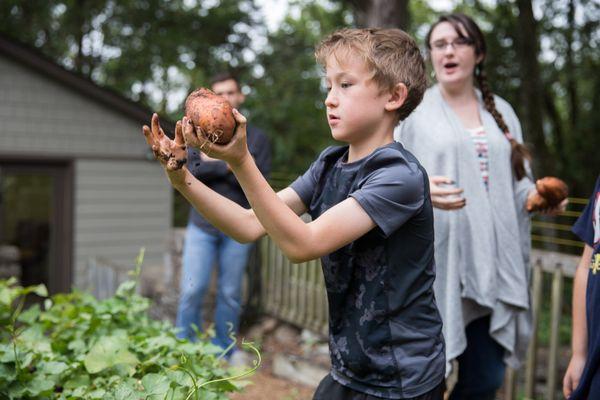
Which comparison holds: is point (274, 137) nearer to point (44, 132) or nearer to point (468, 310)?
point (44, 132)

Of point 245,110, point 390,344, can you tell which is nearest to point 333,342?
point 390,344

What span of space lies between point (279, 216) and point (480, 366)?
62.3 inches

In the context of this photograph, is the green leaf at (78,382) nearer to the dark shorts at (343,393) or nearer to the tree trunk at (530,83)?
the dark shorts at (343,393)

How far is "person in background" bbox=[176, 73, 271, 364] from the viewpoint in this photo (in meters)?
4.26

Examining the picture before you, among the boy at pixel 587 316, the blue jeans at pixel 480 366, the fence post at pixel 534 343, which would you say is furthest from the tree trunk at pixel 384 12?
the boy at pixel 587 316

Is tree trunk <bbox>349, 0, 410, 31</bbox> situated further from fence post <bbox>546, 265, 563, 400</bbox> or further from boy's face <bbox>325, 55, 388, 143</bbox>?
boy's face <bbox>325, 55, 388, 143</bbox>

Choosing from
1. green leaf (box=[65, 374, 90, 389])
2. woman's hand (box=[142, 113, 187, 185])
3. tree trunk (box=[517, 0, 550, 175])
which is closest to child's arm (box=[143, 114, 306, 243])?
woman's hand (box=[142, 113, 187, 185])

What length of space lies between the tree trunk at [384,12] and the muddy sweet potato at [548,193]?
3.53 m

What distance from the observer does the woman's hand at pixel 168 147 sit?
4.66 ft

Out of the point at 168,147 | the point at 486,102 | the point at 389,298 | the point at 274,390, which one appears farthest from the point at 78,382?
the point at 274,390

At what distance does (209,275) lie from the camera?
4.38 metres

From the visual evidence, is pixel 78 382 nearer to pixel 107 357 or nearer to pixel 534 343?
pixel 107 357

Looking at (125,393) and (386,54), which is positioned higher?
(386,54)

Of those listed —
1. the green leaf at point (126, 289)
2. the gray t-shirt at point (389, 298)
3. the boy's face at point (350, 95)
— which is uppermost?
the boy's face at point (350, 95)
